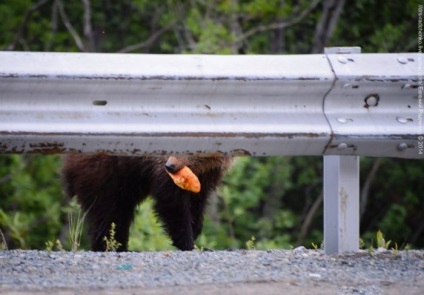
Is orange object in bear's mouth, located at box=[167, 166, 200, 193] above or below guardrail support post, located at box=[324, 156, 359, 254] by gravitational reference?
above

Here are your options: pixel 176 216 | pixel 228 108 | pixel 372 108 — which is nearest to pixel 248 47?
pixel 176 216

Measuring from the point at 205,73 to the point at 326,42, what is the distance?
10.2m

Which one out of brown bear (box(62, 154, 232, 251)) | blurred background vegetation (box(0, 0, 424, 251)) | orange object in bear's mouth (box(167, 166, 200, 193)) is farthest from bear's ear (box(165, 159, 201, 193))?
blurred background vegetation (box(0, 0, 424, 251))

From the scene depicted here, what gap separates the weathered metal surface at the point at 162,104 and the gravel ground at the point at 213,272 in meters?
0.52

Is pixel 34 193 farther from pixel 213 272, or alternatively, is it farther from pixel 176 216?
pixel 213 272

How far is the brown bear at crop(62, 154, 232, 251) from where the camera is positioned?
790 cm

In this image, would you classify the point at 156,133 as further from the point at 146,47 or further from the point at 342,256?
the point at 146,47

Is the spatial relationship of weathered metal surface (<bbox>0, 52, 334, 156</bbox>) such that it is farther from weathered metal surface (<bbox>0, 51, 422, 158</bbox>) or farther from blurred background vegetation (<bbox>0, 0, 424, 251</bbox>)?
blurred background vegetation (<bbox>0, 0, 424, 251</bbox>)

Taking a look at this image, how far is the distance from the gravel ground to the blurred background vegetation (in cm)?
781

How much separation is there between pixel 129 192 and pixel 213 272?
3633 mm

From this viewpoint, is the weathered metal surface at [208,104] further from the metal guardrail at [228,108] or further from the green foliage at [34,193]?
the green foliage at [34,193]

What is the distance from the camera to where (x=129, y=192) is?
27.3 feet

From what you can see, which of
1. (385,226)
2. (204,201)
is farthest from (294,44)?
(204,201)

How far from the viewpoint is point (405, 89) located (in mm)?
5211
